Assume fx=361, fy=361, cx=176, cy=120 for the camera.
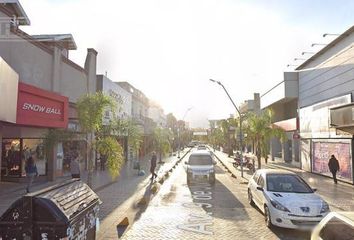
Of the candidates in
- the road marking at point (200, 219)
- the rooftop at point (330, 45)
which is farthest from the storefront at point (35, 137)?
the rooftop at point (330, 45)

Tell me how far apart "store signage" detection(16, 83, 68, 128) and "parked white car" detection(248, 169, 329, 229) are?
1083cm

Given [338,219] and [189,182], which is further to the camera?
[189,182]

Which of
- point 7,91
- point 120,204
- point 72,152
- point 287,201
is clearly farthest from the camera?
point 72,152

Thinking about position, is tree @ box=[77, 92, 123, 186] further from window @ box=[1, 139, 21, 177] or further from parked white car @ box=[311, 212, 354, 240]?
parked white car @ box=[311, 212, 354, 240]

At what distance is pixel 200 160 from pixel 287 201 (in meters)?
11.8

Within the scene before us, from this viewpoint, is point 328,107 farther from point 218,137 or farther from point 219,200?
point 218,137

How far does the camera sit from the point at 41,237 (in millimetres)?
5957

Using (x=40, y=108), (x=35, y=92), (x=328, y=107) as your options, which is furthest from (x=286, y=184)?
(x=328, y=107)


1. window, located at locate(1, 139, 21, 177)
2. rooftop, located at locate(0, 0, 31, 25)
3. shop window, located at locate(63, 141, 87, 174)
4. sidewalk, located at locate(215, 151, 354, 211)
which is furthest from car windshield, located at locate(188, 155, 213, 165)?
rooftop, located at locate(0, 0, 31, 25)

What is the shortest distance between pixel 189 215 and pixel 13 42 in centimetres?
1157

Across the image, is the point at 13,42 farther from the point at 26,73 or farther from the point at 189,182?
the point at 189,182

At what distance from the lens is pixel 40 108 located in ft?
59.5

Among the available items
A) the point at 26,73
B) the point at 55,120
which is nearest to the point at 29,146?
the point at 55,120

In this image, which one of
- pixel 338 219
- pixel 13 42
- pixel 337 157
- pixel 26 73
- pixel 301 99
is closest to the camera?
pixel 338 219
